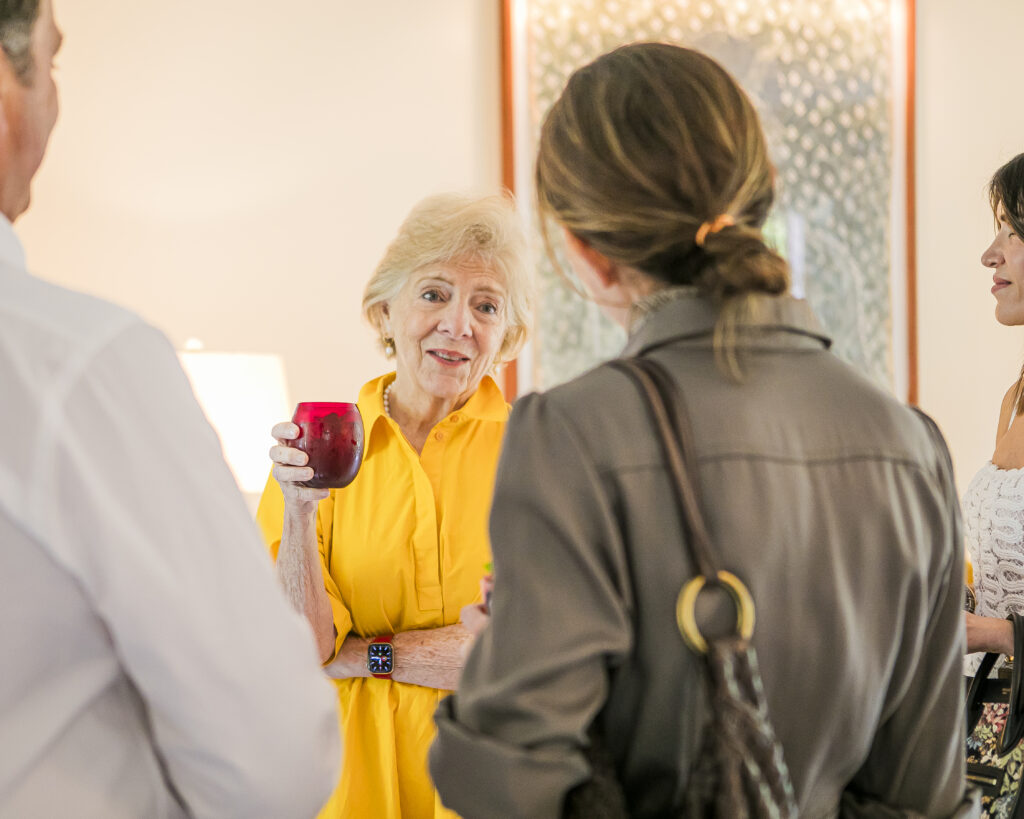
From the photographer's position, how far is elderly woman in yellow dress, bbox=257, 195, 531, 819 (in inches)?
62.2

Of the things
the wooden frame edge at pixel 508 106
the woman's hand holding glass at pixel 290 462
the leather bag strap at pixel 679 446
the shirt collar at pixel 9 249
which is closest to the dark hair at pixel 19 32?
the shirt collar at pixel 9 249

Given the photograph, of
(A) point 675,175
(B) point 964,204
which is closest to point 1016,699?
(A) point 675,175

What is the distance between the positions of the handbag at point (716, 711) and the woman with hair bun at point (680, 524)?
0.5 inches

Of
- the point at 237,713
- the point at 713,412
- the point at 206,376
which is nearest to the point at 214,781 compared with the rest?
the point at 237,713

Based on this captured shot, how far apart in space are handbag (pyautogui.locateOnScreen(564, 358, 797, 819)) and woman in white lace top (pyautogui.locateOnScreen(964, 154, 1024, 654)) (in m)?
0.88

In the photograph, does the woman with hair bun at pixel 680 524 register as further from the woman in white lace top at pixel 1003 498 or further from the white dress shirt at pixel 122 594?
the woman in white lace top at pixel 1003 498

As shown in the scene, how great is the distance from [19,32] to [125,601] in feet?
1.54

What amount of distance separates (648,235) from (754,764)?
453 millimetres

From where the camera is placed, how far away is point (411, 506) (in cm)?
169

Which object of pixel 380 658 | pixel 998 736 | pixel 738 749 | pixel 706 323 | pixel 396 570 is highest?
pixel 706 323

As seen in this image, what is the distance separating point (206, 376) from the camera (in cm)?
269

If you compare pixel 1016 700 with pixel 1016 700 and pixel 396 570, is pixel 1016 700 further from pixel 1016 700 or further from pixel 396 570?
pixel 396 570

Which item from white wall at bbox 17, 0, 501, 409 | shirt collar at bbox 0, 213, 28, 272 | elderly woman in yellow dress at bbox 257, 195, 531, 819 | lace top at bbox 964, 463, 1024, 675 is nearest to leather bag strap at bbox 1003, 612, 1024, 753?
lace top at bbox 964, 463, 1024, 675

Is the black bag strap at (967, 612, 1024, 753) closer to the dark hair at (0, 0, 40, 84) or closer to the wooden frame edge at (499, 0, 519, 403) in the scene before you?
the dark hair at (0, 0, 40, 84)
